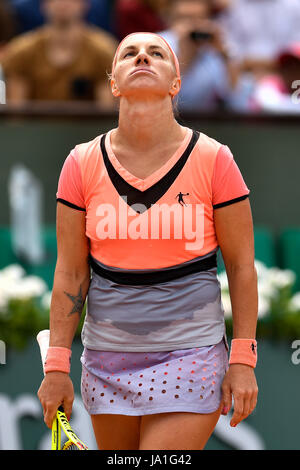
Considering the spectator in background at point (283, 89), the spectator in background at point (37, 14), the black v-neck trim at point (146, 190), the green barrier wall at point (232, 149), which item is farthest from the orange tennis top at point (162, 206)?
the spectator in background at point (37, 14)

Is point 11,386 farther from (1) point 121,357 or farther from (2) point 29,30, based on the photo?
(2) point 29,30

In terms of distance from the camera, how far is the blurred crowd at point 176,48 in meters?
5.57

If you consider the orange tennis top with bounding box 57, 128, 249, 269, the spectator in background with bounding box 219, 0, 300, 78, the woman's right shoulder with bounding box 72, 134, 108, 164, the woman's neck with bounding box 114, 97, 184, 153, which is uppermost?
the spectator in background with bounding box 219, 0, 300, 78

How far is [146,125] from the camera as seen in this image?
2459mm

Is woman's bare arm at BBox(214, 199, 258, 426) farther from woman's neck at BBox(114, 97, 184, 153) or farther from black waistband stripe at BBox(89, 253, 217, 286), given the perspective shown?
woman's neck at BBox(114, 97, 184, 153)

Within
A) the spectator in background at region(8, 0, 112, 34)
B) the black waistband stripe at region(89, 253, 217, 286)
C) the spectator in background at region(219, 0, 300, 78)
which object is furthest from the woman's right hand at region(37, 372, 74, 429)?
the spectator in background at region(219, 0, 300, 78)

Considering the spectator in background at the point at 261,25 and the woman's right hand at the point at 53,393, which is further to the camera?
the spectator in background at the point at 261,25

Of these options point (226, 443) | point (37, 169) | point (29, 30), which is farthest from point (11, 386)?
point (29, 30)

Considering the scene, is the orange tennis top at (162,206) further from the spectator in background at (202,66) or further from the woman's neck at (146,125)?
the spectator in background at (202,66)

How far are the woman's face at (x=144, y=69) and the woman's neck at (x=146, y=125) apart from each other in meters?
0.03

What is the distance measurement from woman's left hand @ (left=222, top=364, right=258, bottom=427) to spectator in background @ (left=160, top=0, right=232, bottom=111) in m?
A: 3.06

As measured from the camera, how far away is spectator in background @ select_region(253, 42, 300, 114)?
572 cm

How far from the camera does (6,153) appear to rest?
5566 mm

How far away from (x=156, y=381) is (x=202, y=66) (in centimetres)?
344
